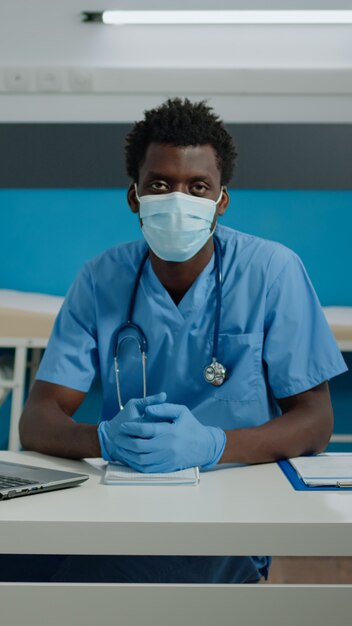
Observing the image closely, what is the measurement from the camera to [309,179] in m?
2.90

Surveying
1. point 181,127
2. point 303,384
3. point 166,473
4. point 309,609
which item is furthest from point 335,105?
point 309,609

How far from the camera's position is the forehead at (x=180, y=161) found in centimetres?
139

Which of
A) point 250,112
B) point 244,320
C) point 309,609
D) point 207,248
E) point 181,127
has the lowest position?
point 309,609

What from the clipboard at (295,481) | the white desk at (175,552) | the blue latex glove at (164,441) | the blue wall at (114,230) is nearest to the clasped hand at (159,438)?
the blue latex glove at (164,441)

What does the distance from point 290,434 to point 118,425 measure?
0.91 ft

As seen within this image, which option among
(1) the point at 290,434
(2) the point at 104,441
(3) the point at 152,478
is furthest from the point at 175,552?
(1) the point at 290,434

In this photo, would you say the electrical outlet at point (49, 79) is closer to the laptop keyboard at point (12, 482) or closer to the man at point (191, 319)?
the man at point (191, 319)

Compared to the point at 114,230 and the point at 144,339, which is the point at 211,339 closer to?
the point at 144,339

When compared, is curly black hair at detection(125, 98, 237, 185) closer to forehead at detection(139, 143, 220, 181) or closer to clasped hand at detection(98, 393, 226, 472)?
forehead at detection(139, 143, 220, 181)

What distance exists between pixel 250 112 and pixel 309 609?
234cm

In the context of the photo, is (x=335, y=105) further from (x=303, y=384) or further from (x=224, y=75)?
(x=303, y=384)

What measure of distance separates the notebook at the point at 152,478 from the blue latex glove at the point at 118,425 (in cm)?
5

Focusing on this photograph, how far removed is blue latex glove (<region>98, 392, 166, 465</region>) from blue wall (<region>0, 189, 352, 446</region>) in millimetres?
1839

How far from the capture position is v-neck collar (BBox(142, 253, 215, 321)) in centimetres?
Result: 141
